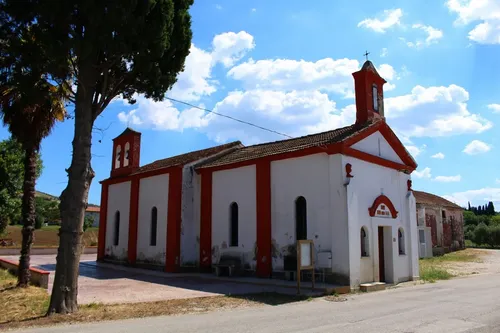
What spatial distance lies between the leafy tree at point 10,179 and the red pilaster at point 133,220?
10861mm

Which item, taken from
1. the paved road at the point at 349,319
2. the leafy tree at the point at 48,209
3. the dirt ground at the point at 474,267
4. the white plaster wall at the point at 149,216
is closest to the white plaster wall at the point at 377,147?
the paved road at the point at 349,319

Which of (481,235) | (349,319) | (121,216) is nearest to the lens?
(349,319)

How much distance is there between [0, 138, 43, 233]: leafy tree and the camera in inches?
1166

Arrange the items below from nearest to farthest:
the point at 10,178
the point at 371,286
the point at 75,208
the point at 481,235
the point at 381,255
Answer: the point at 75,208 → the point at 371,286 → the point at 381,255 → the point at 10,178 → the point at 481,235

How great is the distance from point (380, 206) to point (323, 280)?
4.02 meters

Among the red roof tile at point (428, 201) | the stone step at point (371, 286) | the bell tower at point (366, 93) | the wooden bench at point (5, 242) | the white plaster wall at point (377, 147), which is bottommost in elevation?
the stone step at point (371, 286)

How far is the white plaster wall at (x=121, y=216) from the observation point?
2384cm

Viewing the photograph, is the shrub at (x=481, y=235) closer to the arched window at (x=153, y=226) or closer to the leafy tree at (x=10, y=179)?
the arched window at (x=153, y=226)

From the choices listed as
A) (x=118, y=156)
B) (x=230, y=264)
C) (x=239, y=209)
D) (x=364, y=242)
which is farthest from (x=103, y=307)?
(x=118, y=156)

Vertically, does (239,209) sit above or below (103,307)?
above

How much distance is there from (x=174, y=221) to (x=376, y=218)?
30.2 feet

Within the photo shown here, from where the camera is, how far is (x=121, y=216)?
24.5 metres

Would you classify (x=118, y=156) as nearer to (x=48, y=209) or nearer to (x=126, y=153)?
(x=126, y=153)

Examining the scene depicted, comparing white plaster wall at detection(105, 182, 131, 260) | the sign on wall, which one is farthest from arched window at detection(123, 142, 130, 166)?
the sign on wall
